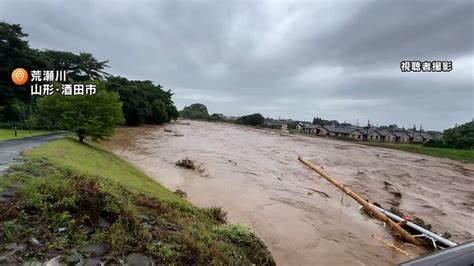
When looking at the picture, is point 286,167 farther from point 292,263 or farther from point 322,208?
point 292,263

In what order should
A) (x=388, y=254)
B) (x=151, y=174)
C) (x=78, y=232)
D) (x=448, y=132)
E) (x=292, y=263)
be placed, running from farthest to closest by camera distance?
(x=448, y=132), (x=151, y=174), (x=388, y=254), (x=292, y=263), (x=78, y=232)

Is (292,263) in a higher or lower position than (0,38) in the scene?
A: lower

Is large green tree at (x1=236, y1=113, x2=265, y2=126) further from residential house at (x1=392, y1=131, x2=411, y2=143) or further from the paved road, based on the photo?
the paved road

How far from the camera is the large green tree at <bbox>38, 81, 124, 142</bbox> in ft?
54.1

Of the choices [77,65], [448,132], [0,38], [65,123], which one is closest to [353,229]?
[65,123]

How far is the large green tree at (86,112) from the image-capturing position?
1648 cm

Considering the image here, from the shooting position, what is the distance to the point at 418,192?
1841 centimetres

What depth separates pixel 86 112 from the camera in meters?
17.0

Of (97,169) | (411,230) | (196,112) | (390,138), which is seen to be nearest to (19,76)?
(97,169)

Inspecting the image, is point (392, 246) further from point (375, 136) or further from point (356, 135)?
point (375, 136)

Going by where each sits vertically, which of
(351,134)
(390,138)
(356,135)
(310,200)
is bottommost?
(310,200)

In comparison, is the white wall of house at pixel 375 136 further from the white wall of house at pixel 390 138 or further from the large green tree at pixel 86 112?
the large green tree at pixel 86 112

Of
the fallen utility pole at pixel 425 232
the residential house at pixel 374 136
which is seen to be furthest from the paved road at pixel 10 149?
the residential house at pixel 374 136

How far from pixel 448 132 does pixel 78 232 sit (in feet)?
231
